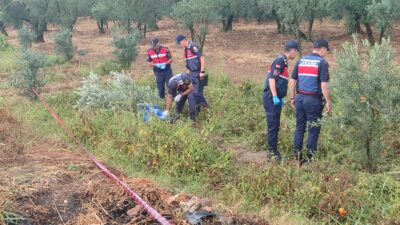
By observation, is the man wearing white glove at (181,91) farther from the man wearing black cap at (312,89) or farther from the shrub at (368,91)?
the shrub at (368,91)

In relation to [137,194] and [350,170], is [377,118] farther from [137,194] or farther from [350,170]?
[137,194]

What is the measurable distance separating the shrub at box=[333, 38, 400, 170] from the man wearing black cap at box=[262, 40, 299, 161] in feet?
3.12

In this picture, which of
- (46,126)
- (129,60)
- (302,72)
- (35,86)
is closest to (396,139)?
(302,72)

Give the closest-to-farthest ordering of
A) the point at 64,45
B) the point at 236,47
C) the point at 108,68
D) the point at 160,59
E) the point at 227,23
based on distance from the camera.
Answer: the point at 160,59 < the point at 108,68 < the point at 64,45 < the point at 236,47 < the point at 227,23

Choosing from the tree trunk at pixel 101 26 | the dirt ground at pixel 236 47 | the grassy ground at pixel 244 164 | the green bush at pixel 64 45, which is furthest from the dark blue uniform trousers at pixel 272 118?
the tree trunk at pixel 101 26

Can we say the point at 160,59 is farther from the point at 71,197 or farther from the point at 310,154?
the point at 71,197

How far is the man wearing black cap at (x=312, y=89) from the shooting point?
18.5ft

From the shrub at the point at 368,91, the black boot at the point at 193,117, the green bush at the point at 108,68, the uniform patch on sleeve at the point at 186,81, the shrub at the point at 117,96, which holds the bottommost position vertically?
the green bush at the point at 108,68

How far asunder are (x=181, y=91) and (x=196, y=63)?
3.55 ft

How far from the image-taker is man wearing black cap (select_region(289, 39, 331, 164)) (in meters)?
5.63

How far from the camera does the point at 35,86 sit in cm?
1016

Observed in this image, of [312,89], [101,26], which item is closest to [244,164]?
[312,89]

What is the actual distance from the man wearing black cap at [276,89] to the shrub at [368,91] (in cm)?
95

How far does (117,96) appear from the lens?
8.44 meters
